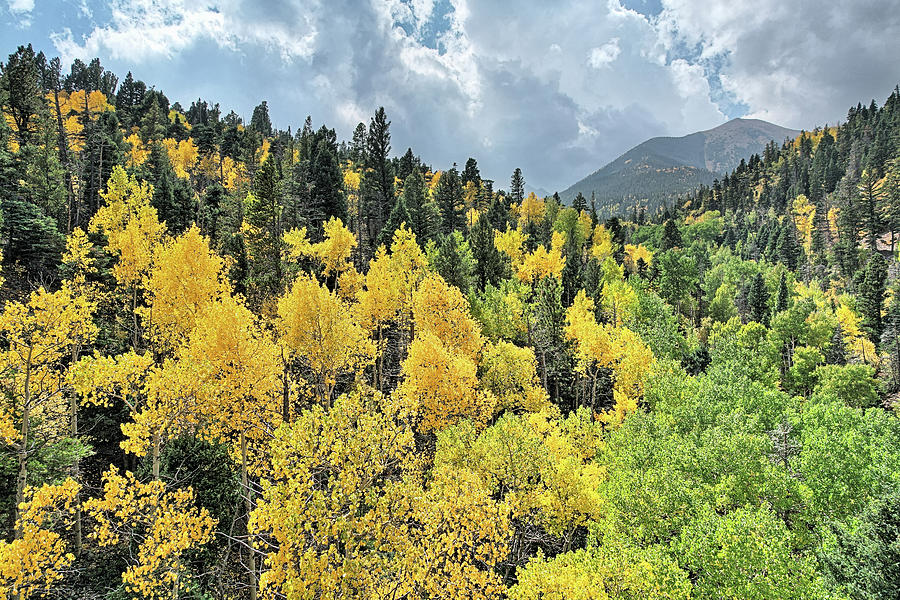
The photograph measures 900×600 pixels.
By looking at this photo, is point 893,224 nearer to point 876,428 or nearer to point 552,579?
point 876,428

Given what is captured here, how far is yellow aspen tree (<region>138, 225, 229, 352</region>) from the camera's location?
2392cm

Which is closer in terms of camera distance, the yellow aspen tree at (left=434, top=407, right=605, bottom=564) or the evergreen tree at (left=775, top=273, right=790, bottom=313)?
the yellow aspen tree at (left=434, top=407, right=605, bottom=564)

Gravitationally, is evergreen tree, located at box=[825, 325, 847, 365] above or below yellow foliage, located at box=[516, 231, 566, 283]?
below

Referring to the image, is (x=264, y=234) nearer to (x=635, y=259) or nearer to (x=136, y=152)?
(x=136, y=152)

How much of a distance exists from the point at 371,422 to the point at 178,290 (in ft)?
64.1

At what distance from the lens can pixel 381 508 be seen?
10469 millimetres

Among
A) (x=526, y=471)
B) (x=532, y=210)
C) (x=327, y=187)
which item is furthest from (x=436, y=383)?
(x=532, y=210)

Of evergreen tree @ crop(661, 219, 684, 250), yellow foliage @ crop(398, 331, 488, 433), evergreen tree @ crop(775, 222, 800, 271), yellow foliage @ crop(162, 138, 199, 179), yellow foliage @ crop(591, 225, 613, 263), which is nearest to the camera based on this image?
yellow foliage @ crop(398, 331, 488, 433)

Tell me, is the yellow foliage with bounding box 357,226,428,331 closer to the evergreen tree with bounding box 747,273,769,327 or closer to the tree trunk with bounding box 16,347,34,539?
the tree trunk with bounding box 16,347,34,539

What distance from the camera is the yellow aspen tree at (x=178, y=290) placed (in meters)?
23.9

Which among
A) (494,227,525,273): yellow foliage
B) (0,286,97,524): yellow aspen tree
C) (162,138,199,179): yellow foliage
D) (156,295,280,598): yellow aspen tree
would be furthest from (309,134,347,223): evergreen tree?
(0,286,97,524): yellow aspen tree

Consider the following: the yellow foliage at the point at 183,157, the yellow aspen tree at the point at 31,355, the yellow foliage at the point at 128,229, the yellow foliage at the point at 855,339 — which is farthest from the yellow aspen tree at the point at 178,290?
the yellow foliage at the point at 855,339

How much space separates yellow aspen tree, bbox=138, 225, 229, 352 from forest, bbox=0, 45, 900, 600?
0.52 feet

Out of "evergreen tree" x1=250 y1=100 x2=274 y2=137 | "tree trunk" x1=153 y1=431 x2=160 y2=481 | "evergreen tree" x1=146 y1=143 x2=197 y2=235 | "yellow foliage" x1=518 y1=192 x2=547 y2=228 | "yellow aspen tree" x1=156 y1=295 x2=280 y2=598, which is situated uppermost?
"evergreen tree" x1=250 y1=100 x2=274 y2=137
